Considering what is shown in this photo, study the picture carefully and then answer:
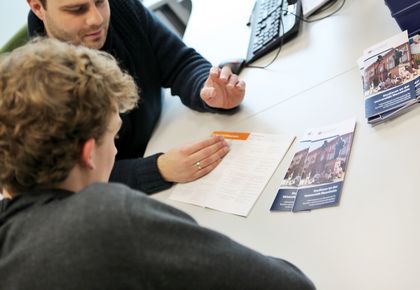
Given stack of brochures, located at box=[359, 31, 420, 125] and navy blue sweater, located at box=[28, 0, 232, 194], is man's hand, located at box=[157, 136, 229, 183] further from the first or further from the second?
stack of brochures, located at box=[359, 31, 420, 125]

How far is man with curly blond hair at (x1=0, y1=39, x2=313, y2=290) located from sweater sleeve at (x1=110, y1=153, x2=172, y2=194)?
42 centimetres

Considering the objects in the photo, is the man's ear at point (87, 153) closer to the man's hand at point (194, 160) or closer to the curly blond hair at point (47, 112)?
the curly blond hair at point (47, 112)

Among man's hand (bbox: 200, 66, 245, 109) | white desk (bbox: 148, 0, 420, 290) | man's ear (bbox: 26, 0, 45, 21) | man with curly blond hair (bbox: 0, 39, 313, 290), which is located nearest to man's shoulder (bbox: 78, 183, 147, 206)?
man with curly blond hair (bbox: 0, 39, 313, 290)

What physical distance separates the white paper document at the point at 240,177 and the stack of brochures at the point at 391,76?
20 centimetres

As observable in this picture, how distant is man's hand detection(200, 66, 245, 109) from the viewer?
4.14 feet

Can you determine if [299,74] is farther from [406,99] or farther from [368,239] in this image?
[368,239]

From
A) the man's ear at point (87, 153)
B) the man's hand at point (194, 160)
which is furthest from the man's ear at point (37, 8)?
the man's ear at point (87, 153)

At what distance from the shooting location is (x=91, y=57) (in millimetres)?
Answer: 710

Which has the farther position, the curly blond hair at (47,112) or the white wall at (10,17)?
the white wall at (10,17)

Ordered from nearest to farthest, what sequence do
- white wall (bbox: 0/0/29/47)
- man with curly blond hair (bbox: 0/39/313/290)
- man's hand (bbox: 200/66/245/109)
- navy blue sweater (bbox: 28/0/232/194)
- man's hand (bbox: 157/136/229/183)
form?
man with curly blond hair (bbox: 0/39/313/290)
man's hand (bbox: 157/136/229/183)
man's hand (bbox: 200/66/245/109)
navy blue sweater (bbox: 28/0/232/194)
white wall (bbox: 0/0/29/47)

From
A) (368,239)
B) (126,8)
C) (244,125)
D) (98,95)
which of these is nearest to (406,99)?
(368,239)

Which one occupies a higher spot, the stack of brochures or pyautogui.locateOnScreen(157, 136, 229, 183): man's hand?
pyautogui.locateOnScreen(157, 136, 229, 183): man's hand

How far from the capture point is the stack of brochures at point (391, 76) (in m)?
0.93

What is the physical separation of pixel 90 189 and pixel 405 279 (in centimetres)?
47
